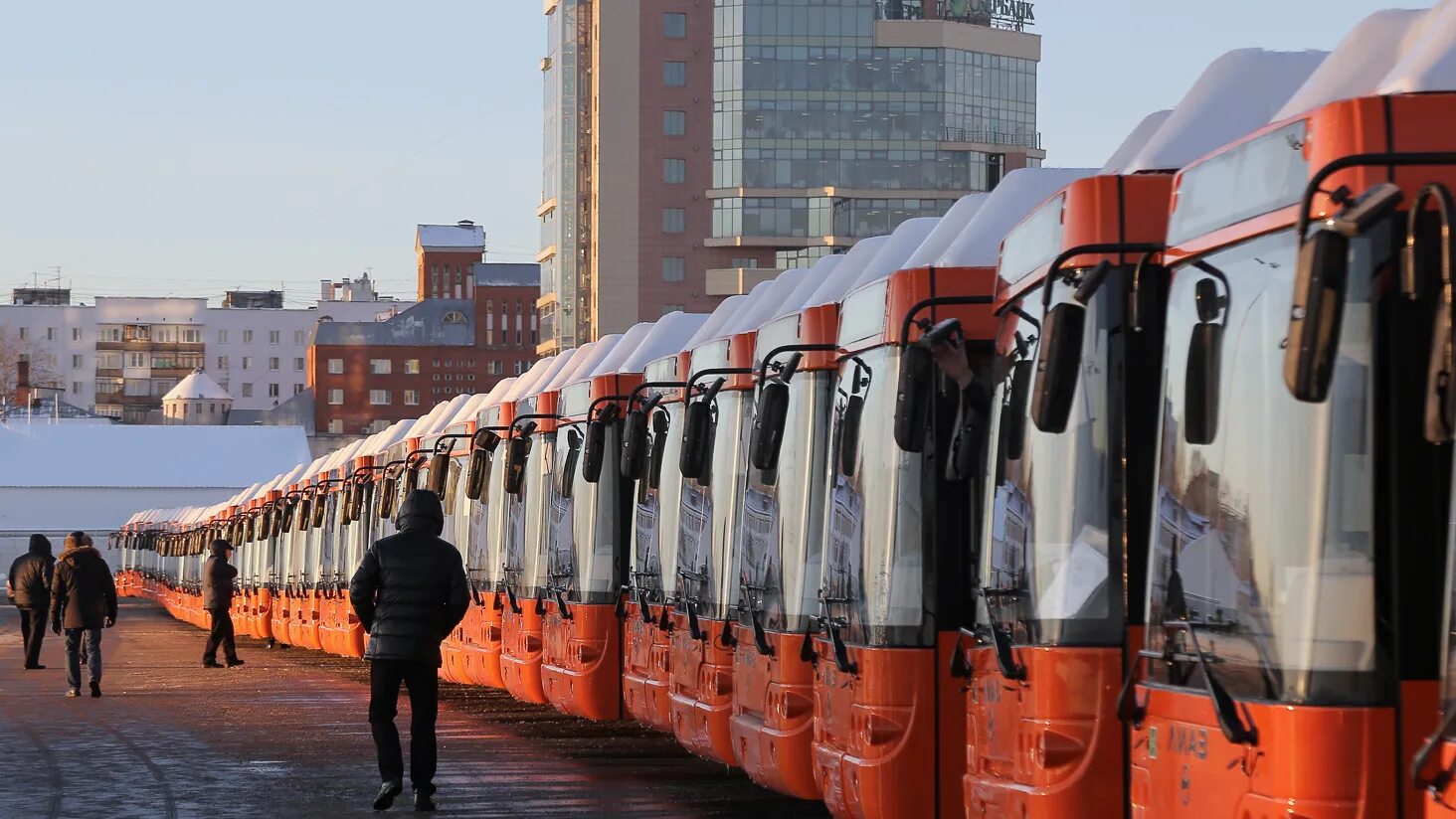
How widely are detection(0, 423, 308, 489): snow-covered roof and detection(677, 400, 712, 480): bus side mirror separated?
108 meters

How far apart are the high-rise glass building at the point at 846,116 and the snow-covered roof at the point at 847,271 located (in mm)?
91745

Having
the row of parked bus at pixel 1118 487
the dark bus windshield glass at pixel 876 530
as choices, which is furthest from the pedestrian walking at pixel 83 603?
the dark bus windshield glass at pixel 876 530

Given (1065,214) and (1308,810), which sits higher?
(1065,214)

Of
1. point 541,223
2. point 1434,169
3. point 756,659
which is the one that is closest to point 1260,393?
point 1434,169

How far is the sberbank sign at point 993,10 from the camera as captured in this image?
10938cm

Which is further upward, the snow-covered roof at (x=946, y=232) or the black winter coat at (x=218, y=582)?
A: the snow-covered roof at (x=946, y=232)

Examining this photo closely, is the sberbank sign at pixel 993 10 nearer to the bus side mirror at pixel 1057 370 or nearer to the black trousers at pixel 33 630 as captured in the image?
the black trousers at pixel 33 630

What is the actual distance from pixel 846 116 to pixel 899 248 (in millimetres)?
95188

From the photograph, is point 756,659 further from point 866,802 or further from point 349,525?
point 349,525

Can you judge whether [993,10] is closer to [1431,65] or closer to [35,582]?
[35,582]

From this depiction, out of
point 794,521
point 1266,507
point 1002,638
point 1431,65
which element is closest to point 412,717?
point 794,521

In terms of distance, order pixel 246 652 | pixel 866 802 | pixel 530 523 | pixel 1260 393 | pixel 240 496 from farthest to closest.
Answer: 1. pixel 240 496
2. pixel 246 652
3. pixel 530 523
4. pixel 866 802
5. pixel 1260 393

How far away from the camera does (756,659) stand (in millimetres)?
13258

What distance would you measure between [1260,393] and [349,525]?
29661mm
